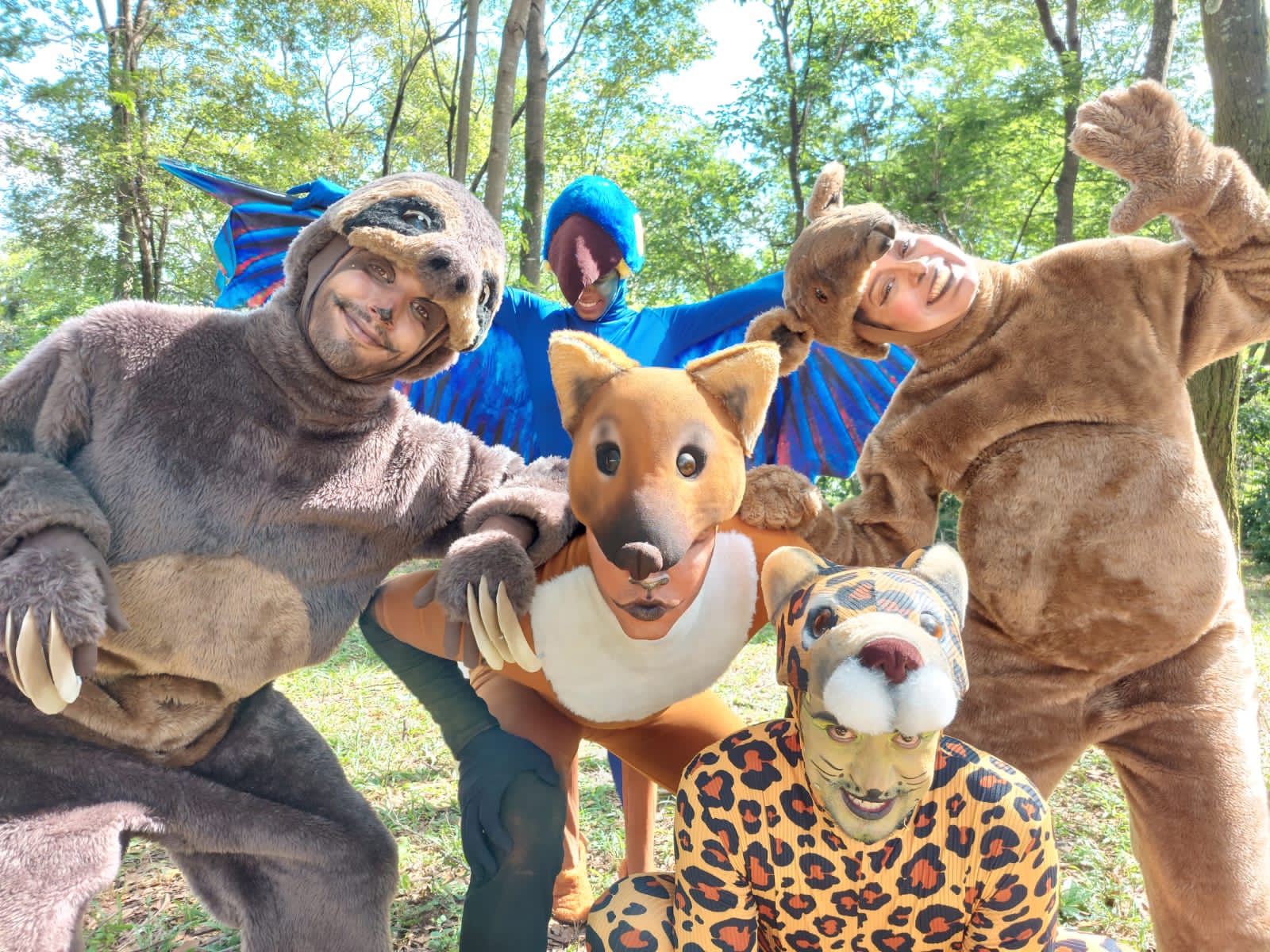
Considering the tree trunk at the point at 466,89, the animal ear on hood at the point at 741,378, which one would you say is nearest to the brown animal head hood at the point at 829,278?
the animal ear on hood at the point at 741,378

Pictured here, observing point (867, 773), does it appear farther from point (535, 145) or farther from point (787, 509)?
point (535, 145)

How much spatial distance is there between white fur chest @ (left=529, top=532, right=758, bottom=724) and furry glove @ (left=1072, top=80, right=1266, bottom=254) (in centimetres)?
104

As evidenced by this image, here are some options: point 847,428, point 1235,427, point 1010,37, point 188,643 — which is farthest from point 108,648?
point 1010,37

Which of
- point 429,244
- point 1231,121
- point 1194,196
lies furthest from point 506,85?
point 1194,196

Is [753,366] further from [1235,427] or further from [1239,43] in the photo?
[1239,43]

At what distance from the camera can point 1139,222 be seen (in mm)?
1679

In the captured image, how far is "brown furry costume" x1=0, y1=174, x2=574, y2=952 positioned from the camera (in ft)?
5.16

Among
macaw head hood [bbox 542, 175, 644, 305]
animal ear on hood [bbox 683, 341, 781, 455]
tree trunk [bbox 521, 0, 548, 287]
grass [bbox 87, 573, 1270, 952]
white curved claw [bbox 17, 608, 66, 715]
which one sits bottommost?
grass [bbox 87, 573, 1270, 952]

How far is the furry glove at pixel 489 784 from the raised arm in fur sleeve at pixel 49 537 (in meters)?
0.68

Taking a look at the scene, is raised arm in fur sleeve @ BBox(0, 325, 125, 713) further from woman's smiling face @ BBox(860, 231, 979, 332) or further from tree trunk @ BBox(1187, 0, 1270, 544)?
tree trunk @ BBox(1187, 0, 1270, 544)

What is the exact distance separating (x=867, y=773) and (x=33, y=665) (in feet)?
4.35

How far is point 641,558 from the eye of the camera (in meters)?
1.41

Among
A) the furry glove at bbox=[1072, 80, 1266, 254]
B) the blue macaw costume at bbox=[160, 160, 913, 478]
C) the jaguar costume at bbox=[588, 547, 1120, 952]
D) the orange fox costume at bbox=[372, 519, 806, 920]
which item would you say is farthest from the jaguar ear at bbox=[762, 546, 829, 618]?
the blue macaw costume at bbox=[160, 160, 913, 478]

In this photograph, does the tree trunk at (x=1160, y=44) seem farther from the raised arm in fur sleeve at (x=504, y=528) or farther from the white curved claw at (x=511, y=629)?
the white curved claw at (x=511, y=629)
